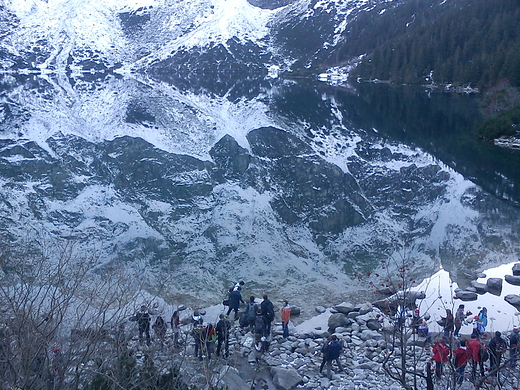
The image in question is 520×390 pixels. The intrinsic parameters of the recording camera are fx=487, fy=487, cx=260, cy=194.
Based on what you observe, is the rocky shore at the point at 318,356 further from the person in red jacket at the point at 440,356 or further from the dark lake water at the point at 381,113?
the dark lake water at the point at 381,113

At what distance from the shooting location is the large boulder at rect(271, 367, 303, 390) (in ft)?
31.7

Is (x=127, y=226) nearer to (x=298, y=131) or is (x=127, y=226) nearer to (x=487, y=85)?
(x=298, y=131)

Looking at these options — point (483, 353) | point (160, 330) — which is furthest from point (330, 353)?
point (160, 330)

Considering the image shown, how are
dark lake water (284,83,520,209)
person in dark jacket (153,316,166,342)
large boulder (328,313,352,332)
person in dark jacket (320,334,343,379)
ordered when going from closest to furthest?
person in dark jacket (153,316,166,342)
person in dark jacket (320,334,343,379)
large boulder (328,313,352,332)
dark lake water (284,83,520,209)

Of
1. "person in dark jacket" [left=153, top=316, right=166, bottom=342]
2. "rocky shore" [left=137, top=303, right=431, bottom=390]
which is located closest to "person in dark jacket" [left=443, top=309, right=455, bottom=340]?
"rocky shore" [left=137, top=303, right=431, bottom=390]

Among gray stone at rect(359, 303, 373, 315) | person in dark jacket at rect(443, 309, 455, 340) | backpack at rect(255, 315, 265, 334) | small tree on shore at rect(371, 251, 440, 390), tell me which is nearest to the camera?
small tree on shore at rect(371, 251, 440, 390)

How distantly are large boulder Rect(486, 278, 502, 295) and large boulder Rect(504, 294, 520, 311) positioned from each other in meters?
0.43

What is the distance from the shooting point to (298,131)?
1459 inches

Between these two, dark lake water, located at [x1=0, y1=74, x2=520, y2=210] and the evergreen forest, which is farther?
the evergreen forest

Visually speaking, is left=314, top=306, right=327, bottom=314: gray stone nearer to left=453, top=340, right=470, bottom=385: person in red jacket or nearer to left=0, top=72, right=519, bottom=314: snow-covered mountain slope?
left=0, top=72, right=519, bottom=314: snow-covered mountain slope

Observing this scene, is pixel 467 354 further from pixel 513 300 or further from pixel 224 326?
pixel 513 300

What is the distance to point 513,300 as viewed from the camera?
44.1 ft

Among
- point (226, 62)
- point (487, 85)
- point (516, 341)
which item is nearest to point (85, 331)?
point (516, 341)

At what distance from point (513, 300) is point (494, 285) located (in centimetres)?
92
